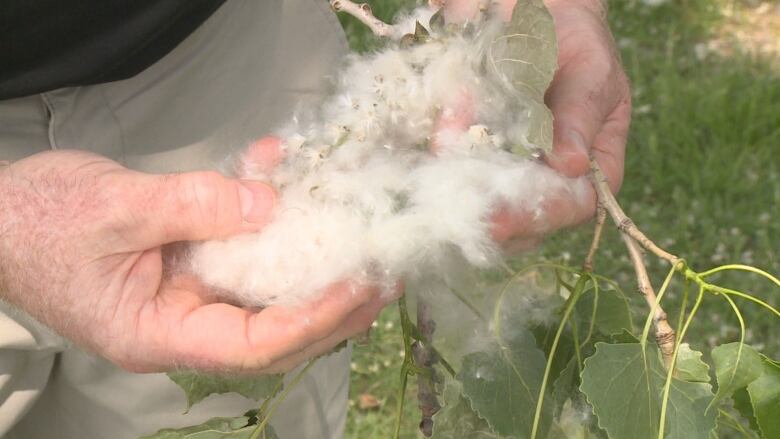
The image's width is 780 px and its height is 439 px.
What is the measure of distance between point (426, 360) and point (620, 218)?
0.32m

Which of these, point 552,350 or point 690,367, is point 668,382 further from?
point 552,350

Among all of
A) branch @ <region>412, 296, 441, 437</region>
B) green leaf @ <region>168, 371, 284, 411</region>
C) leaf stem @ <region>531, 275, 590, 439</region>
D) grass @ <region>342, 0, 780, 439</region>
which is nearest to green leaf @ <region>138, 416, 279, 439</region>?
green leaf @ <region>168, 371, 284, 411</region>

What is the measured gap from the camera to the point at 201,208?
96 centimetres

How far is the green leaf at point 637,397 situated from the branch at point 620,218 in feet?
0.28

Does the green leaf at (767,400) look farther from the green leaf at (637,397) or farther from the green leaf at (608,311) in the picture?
the green leaf at (608,311)

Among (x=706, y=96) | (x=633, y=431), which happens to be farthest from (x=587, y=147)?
(x=706, y=96)

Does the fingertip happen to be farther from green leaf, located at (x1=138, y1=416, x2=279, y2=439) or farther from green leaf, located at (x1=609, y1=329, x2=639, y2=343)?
green leaf, located at (x1=138, y1=416, x2=279, y2=439)

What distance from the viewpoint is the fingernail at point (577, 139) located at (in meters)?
0.97

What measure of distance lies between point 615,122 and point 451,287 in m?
0.31

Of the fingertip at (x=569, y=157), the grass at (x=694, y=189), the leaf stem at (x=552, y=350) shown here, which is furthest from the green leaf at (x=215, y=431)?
the grass at (x=694, y=189)

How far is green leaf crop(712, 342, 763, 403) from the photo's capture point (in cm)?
79

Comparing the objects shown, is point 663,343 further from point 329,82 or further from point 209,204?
point 329,82

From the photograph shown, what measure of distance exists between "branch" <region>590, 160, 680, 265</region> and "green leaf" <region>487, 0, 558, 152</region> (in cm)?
11

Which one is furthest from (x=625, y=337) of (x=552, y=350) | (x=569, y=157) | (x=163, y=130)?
(x=163, y=130)
